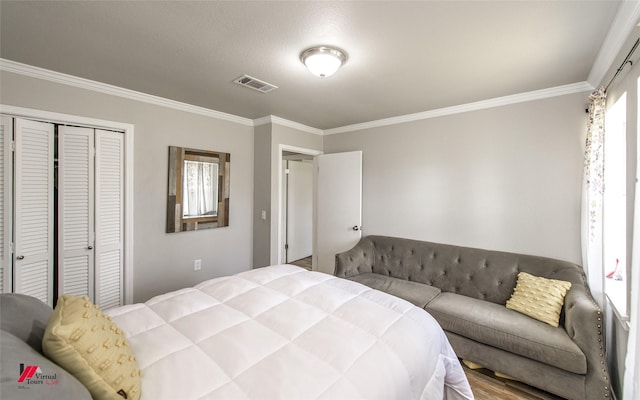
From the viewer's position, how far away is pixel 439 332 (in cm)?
159

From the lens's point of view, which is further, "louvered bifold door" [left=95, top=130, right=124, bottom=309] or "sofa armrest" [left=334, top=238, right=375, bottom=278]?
"sofa armrest" [left=334, top=238, right=375, bottom=278]

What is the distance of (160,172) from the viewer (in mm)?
2988

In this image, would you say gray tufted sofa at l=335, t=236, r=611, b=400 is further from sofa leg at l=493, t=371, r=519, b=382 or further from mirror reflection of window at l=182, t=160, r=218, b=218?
mirror reflection of window at l=182, t=160, r=218, b=218

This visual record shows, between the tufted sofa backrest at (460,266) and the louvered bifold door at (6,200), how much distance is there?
10.5ft

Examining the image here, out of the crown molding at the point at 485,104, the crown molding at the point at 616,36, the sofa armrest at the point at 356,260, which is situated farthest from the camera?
the sofa armrest at the point at 356,260

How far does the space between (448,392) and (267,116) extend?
3333mm

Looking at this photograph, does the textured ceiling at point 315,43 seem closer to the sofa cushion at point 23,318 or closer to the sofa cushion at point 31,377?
the sofa cushion at point 23,318

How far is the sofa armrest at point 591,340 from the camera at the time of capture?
1.72 metres

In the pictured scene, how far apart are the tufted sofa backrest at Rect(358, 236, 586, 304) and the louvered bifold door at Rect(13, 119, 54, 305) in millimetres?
3027

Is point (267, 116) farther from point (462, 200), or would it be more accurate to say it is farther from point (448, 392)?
point (448, 392)

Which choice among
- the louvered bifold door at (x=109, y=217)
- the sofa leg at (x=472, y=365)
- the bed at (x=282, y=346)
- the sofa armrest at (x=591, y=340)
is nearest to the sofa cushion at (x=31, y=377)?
the bed at (x=282, y=346)

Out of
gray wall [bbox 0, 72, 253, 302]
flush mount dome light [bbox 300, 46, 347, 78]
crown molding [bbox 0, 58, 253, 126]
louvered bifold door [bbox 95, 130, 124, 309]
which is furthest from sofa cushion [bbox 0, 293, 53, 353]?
crown molding [bbox 0, 58, 253, 126]

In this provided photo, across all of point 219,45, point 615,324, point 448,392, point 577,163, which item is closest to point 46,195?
point 219,45

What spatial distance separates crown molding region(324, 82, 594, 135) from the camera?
2488 mm
